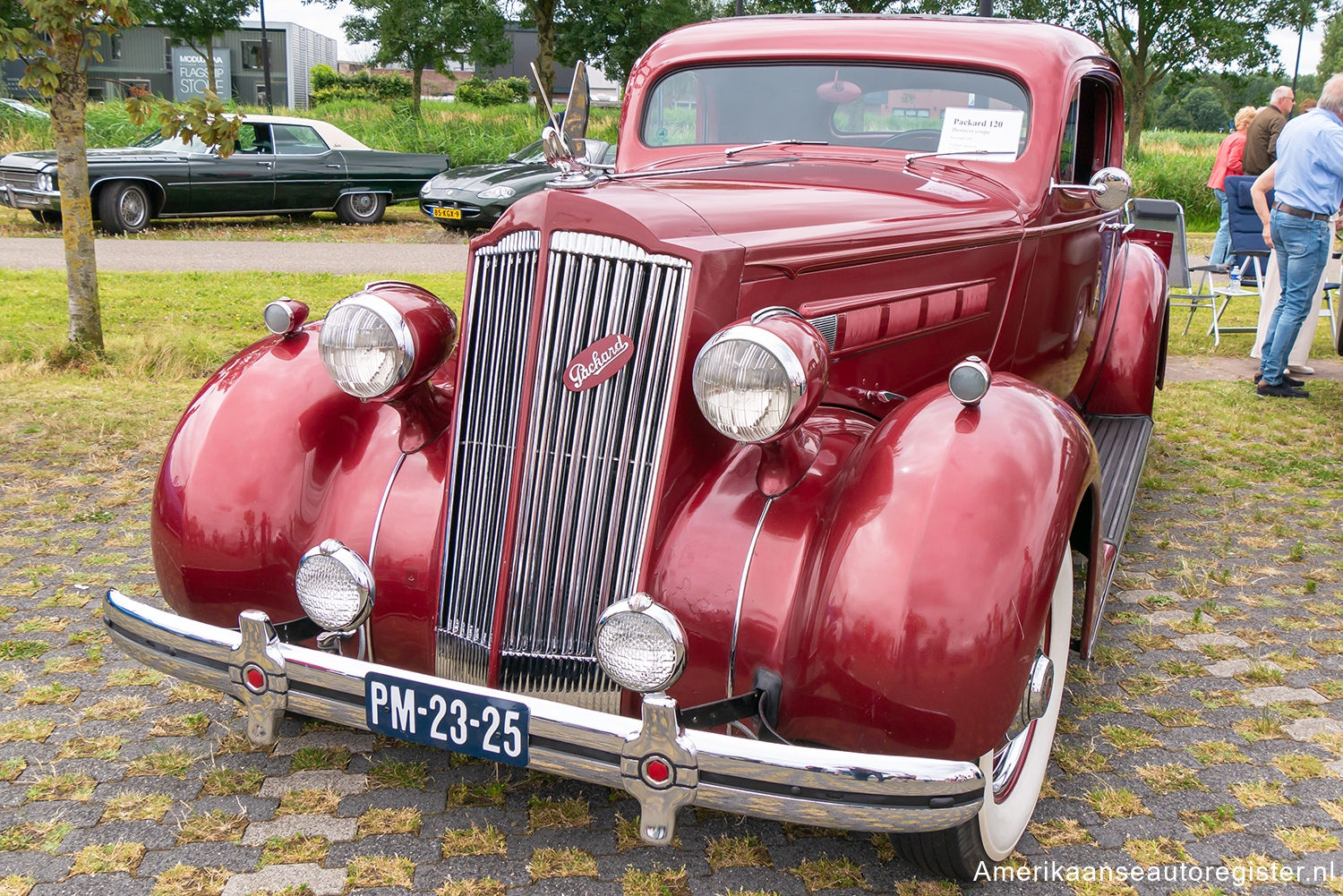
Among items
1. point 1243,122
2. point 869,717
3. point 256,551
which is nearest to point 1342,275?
point 1243,122

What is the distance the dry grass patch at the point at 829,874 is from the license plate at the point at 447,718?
2.38 feet

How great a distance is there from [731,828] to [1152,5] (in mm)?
30946

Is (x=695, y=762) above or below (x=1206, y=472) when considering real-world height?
above

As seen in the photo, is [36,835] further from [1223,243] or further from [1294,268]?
[1223,243]

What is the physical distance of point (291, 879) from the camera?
7.20 ft

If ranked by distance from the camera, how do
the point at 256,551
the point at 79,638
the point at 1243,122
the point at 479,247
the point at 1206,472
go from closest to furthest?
the point at 479,247, the point at 256,551, the point at 79,638, the point at 1206,472, the point at 1243,122

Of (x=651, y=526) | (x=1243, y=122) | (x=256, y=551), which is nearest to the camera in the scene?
(x=651, y=526)

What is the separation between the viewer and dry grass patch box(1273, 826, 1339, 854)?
7.72 ft

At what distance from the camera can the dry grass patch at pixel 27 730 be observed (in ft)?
8.85

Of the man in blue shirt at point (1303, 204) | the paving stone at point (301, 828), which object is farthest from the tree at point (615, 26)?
the paving stone at point (301, 828)

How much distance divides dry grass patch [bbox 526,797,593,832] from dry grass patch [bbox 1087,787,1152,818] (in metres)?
1.24

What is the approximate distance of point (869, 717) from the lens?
1.88 metres

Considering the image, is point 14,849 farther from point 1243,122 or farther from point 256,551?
point 1243,122

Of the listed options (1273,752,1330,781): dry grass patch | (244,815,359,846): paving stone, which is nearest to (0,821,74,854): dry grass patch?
(244,815,359,846): paving stone
